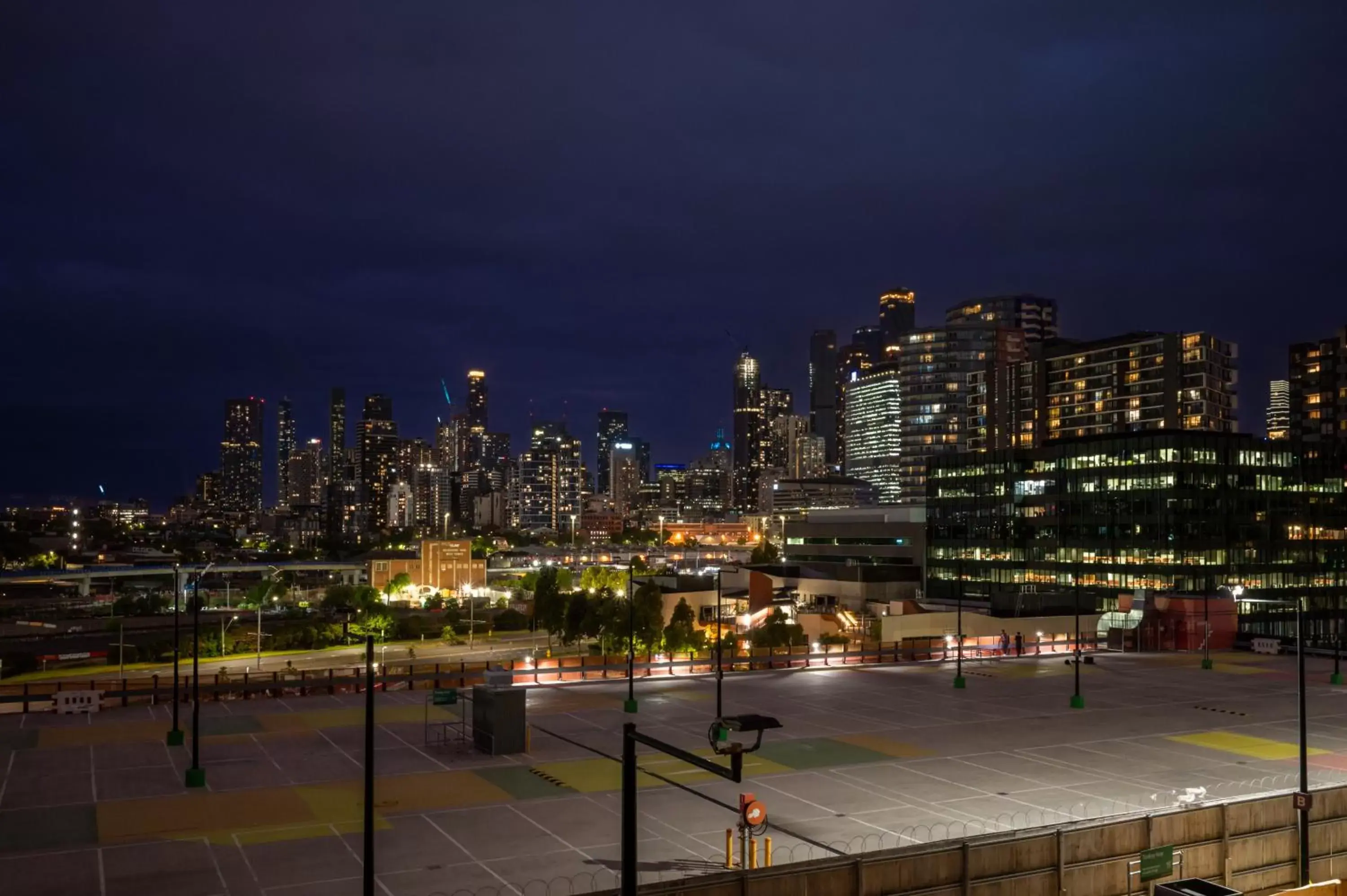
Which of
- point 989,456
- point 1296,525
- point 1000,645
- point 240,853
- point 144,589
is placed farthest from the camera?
point 144,589

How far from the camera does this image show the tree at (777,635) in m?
87.4

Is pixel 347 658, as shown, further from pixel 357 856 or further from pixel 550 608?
pixel 357 856

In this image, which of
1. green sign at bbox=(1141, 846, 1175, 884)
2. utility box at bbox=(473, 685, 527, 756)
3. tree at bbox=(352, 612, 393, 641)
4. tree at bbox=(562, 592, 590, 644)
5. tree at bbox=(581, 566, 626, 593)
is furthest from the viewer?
tree at bbox=(581, 566, 626, 593)

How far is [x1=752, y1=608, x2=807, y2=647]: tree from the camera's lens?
8738 centimetres

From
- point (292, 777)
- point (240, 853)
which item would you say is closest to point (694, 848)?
point (240, 853)

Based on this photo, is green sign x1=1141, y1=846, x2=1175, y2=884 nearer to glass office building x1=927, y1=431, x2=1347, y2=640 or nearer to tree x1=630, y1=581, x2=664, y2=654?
tree x1=630, y1=581, x2=664, y2=654

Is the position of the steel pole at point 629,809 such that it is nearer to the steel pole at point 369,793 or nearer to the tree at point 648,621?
the steel pole at point 369,793

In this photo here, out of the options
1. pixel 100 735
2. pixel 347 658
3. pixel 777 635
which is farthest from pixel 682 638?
pixel 100 735

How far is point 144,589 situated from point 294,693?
165569 millimetres

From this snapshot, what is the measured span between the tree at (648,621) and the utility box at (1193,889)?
51.8 meters

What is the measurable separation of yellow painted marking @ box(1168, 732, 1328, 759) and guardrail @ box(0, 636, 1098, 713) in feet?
78.6

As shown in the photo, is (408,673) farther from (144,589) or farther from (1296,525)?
(144,589)

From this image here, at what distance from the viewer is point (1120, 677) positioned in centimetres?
6072

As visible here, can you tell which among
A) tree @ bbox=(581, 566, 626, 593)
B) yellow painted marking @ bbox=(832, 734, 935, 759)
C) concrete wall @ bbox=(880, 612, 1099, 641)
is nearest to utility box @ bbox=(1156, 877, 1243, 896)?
yellow painted marking @ bbox=(832, 734, 935, 759)
